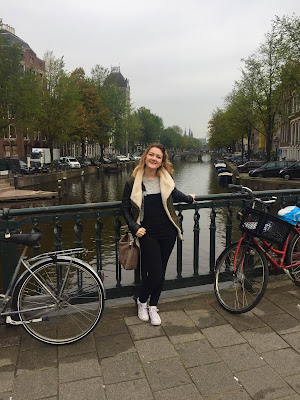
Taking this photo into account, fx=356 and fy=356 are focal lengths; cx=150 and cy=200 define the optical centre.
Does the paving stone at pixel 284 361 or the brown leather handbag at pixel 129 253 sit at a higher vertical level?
the brown leather handbag at pixel 129 253

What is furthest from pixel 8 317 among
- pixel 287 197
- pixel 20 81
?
pixel 20 81

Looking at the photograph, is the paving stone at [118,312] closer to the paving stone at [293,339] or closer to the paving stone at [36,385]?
the paving stone at [36,385]

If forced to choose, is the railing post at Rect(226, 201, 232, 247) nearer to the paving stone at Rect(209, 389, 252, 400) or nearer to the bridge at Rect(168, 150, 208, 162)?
the paving stone at Rect(209, 389, 252, 400)

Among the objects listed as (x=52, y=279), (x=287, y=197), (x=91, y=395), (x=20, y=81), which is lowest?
(x=91, y=395)

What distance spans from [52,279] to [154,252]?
3.18ft

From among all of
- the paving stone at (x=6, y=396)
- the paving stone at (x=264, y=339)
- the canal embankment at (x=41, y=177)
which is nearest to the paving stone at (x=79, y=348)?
the paving stone at (x=6, y=396)

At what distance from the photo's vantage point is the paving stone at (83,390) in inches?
93.6

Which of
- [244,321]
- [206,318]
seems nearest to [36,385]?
[206,318]

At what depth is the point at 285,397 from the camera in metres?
2.35

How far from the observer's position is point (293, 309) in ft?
Result: 11.8

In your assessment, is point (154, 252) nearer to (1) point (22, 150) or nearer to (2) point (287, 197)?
(2) point (287, 197)

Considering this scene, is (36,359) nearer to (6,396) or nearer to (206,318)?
(6,396)

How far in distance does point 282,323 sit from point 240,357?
74cm

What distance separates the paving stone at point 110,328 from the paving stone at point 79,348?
123 millimetres
